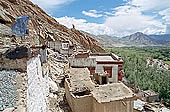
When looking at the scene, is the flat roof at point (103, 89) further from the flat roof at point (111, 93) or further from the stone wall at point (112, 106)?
the stone wall at point (112, 106)

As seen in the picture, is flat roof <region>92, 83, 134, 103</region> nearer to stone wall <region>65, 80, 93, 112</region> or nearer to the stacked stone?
stone wall <region>65, 80, 93, 112</region>

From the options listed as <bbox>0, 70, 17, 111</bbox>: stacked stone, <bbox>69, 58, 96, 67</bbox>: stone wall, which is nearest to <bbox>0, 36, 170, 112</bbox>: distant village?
<bbox>0, 70, 17, 111</bbox>: stacked stone

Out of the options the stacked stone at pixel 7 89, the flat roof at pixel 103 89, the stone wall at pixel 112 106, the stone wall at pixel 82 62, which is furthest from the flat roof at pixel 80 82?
the stacked stone at pixel 7 89

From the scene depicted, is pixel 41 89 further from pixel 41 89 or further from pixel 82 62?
pixel 82 62

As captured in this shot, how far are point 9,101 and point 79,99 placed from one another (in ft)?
14.7

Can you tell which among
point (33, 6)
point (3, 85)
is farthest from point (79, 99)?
point (33, 6)

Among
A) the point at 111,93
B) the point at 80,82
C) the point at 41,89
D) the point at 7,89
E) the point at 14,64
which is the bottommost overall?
the point at 111,93

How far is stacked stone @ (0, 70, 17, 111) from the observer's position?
174 inches

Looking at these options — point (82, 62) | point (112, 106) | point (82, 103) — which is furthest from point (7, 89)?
point (82, 62)

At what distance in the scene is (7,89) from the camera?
5.07 m

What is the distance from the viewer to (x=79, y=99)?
8.51 m

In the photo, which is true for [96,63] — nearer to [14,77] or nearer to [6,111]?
[14,77]

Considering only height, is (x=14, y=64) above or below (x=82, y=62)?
above

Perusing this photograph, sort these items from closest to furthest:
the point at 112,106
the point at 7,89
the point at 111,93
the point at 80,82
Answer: the point at 7,89 → the point at 112,106 → the point at 111,93 → the point at 80,82
